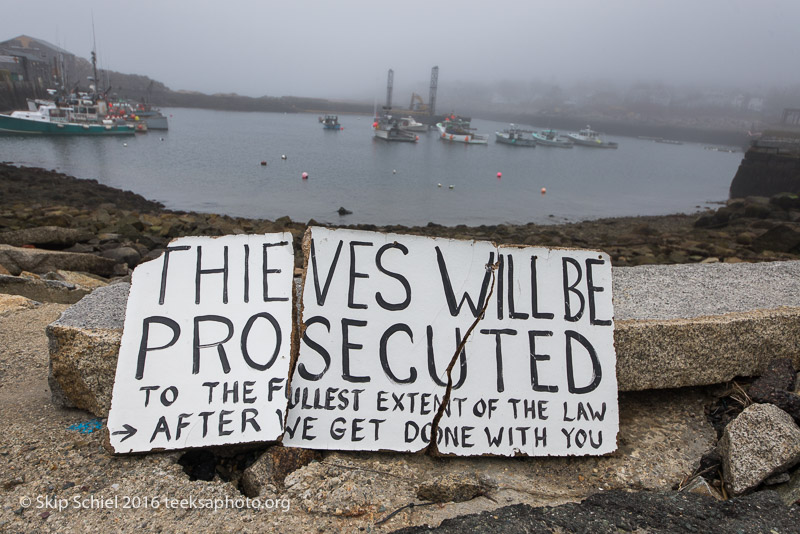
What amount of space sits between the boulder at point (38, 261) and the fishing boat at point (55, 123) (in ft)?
154

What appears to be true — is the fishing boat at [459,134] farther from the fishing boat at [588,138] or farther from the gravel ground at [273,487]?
the gravel ground at [273,487]

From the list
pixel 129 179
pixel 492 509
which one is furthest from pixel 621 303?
pixel 129 179

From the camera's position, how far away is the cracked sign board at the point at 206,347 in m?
2.53

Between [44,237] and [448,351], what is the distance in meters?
8.64

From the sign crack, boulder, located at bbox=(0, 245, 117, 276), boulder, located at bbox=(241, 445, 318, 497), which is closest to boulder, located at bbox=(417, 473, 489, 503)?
the sign crack

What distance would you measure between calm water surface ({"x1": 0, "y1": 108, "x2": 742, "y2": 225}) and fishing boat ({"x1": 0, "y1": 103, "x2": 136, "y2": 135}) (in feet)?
5.50

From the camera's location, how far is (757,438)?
259cm

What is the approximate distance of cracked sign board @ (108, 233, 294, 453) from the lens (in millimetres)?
2525

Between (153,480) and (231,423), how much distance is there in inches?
15.9

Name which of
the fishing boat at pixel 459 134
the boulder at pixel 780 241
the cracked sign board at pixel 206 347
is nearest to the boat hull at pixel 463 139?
the fishing boat at pixel 459 134

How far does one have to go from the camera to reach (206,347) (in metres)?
2.68

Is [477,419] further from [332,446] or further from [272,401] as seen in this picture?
[272,401]

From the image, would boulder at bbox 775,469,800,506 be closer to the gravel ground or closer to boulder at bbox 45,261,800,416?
the gravel ground

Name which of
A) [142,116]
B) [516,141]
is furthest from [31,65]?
[516,141]
